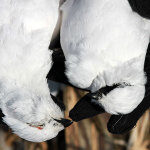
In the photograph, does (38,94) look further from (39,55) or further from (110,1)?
(110,1)

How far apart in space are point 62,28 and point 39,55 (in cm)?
9

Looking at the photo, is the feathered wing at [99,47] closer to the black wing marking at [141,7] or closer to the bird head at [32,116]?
the black wing marking at [141,7]

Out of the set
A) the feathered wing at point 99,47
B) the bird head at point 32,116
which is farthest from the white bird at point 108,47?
the bird head at point 32,116

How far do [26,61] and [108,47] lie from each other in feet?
0.73

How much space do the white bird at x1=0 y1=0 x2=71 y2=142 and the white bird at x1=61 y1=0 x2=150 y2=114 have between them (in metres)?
0.07

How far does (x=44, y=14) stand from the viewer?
3.16 ft

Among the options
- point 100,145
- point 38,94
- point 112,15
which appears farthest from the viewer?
point 100,145

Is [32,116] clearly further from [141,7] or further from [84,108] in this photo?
[141,7]

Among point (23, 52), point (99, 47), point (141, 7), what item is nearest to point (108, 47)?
point (99, 47)

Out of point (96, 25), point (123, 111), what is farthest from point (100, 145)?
point (96, 25)

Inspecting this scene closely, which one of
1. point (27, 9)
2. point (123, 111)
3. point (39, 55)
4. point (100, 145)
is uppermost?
point (27, 9)

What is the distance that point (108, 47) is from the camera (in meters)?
0.89

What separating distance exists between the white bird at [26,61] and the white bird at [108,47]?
2.9 inches

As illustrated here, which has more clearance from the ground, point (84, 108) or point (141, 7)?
point (141, 7)
